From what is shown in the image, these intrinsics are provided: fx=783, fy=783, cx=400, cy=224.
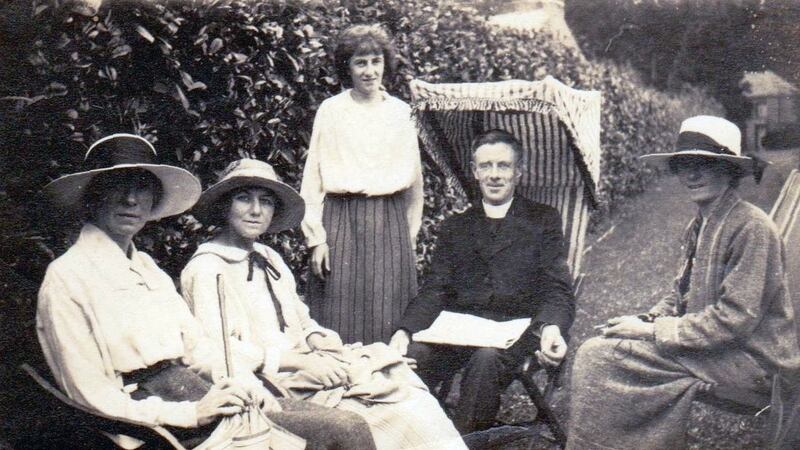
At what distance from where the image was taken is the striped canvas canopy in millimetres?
3252

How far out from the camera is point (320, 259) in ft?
11.4

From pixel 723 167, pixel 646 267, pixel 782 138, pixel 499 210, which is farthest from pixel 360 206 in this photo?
pixel 646 267

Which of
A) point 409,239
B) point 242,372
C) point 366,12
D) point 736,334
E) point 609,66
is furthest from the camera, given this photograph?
point 609,66

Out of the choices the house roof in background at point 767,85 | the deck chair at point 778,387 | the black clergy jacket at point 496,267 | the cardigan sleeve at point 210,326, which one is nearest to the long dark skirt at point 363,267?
the black clergy jacket at point 496,267

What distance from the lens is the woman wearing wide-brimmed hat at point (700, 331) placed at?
268cm

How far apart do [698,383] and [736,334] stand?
217 mm

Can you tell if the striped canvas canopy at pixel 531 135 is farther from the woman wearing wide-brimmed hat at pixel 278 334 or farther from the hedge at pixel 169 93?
the woman wearing wide-brimmed hat at pixel 278 334

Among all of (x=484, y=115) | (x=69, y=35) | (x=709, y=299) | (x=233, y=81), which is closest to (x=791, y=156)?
(x=709, y=299)

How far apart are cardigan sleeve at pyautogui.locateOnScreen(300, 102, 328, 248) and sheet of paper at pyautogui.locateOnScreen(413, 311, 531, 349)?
0.67 metres

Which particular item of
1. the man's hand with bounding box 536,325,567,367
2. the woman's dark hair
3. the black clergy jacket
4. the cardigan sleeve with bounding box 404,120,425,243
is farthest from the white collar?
the man's hand with bounding box 536,325,567,367

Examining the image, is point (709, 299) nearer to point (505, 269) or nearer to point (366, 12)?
point (505, 269)

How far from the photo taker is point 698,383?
2746 millimetres

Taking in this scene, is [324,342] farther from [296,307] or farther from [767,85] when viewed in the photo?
[767,85]

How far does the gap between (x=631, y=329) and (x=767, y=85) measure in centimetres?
137
